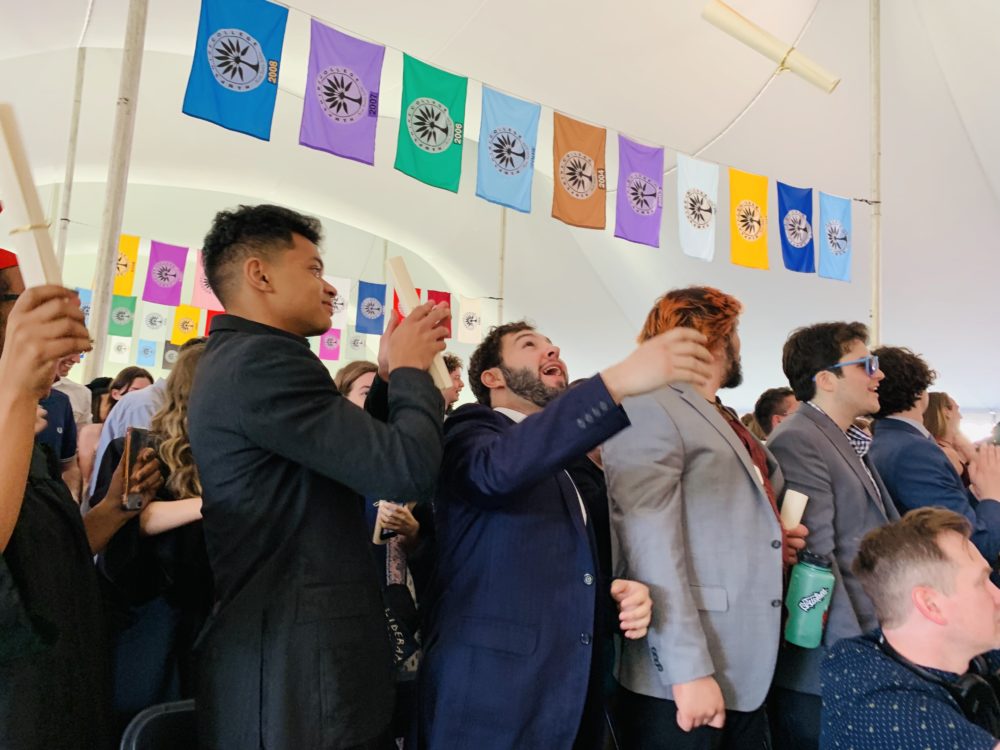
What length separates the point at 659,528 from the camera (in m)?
1.88

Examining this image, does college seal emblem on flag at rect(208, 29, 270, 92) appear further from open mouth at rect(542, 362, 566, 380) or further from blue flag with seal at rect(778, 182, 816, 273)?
blue flag with seal at rect(778, 182, 816, 273)

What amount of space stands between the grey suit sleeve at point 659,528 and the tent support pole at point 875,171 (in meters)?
5.18

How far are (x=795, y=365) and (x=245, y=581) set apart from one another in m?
2.14

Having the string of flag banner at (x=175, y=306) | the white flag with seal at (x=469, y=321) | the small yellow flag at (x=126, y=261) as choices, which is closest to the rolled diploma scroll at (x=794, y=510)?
the string of flag banner at (x=175, y=306)

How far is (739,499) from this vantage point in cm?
202

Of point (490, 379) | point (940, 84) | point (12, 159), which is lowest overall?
point (490, 379)

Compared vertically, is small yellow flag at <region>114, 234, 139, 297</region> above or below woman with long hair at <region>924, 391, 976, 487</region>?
above

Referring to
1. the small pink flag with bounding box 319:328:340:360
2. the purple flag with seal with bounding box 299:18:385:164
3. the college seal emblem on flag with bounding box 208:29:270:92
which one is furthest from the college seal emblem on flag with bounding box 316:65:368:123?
the small pink flag with bounding box 319:328:340:360

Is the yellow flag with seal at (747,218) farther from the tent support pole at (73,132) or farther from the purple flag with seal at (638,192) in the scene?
the tent support pole at (73,132)

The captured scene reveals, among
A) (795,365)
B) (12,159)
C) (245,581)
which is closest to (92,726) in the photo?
(245,581)

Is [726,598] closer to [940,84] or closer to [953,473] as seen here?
[953,473]

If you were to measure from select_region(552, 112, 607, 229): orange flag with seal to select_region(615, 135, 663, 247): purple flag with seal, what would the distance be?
0.24m

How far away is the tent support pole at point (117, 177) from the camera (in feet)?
15.9

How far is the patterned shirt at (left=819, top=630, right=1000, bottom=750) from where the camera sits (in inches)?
57.6
